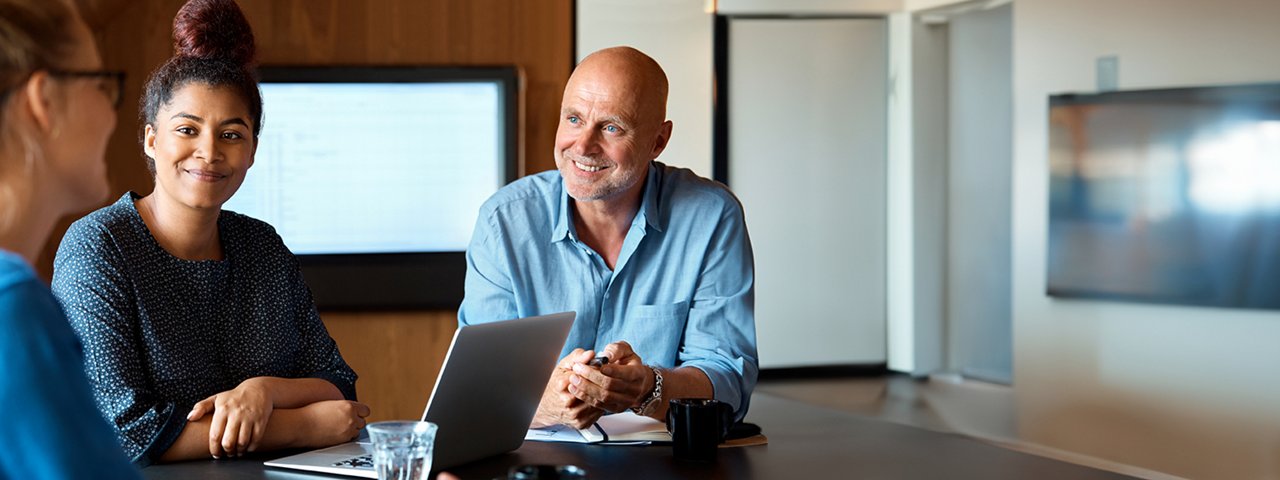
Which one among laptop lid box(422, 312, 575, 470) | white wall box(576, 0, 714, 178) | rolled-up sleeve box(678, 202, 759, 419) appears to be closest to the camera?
laptop lid box(422, 312, 575, 470)

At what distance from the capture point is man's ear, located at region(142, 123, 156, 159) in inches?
70.7

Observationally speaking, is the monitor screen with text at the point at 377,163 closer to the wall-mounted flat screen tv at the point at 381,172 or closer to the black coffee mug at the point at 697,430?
the wall-mounted flat screen tv at the point at 381,172

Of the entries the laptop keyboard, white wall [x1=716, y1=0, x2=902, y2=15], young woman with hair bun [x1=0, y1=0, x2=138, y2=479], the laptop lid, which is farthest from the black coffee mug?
white wall [x1=716, y1=0, x2=902, y2=15]

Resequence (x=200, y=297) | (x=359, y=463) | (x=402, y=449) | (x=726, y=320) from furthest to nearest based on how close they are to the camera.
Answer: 1. (x=726, y=320)
2. (x=200, y=297)
3. (x=359, y=463)
4. (x=402, y=449)

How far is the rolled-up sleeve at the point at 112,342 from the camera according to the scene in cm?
154

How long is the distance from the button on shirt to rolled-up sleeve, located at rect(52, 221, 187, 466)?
0.63m

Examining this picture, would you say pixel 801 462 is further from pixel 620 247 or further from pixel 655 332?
pixel 620 247

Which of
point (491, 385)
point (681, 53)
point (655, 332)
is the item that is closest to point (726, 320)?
point (655, 332)

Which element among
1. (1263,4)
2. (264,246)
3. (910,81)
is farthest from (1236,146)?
(264,246)

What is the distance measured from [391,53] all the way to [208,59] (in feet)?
5.86

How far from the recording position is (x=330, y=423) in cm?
165

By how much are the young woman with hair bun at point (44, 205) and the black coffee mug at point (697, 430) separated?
2.50ft

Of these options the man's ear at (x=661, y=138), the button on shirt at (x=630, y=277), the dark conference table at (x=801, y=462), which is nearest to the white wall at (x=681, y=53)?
the man's ear at (x=661, y=138)

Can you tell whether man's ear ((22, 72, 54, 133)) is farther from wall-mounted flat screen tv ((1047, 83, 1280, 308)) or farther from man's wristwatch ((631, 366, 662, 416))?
wall-mounted flat screen tv ((1047, 83, 1280, 308))
